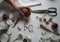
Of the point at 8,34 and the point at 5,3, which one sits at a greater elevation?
the point at 5,3

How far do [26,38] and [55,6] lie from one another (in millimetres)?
208

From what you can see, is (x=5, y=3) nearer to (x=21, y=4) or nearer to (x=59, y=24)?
(x=21, y=4)

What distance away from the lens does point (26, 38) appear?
0.71 meters

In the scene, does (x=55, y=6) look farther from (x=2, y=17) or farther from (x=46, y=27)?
(x=2, y=17)

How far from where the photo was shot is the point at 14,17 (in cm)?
A: 76

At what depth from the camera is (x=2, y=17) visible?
756 mm

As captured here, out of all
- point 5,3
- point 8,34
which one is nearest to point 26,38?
point 8,34

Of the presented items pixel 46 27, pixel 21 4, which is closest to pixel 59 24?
pixel 46 27

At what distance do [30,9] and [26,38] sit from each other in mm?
138

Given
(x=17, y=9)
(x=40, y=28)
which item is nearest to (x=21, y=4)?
(x=17, y=9)

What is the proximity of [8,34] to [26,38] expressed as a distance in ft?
0.26

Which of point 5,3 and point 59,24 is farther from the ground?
point 5,3

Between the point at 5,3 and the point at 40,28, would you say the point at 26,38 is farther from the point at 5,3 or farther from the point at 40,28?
the point at 5,3

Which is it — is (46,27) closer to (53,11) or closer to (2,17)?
(53,11)
